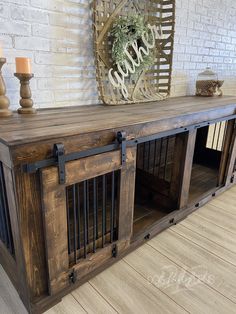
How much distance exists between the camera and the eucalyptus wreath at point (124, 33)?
5.36 feet

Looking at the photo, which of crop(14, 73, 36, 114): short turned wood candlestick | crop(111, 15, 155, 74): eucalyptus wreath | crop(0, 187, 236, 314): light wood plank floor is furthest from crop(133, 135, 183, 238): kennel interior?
crop(14, 73, 36, 114): short turned wood candlestick

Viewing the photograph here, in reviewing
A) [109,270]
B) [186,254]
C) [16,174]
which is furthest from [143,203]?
[16,174]

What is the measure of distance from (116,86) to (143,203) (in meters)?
0.96

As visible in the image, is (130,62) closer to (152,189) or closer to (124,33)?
(124,33)

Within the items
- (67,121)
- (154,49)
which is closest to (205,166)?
(154,49)

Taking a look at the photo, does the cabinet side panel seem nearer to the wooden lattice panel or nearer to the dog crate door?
the dog crate door

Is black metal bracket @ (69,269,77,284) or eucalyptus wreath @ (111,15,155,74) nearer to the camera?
black metal bracket @ (69,269,77,284)

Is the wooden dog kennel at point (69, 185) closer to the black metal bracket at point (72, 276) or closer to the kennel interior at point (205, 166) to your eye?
the black metal bracket at point (72, 276)

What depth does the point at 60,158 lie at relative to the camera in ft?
3.08

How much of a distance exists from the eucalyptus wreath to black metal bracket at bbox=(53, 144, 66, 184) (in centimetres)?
101

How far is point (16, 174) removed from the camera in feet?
2.83

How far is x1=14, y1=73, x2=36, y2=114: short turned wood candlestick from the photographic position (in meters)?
1.24

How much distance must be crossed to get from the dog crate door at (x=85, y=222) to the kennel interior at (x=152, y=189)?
0.77ft

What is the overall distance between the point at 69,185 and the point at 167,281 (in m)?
0.78
